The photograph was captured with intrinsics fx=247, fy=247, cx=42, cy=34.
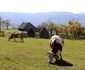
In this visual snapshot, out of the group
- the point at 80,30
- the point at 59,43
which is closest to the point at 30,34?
the point at 80,30

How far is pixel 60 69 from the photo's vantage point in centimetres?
1498

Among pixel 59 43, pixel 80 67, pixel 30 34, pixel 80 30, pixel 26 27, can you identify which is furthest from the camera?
pixel 26 27

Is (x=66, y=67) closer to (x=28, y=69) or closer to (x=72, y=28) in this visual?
(x=28, y=69)

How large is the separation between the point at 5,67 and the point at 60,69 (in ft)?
10.9

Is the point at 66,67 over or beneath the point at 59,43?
beneath

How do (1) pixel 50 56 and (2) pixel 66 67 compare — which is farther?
(1) pixel 50 56

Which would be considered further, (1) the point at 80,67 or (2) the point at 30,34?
(2) the point at 30,34

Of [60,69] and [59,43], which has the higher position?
[59,43]

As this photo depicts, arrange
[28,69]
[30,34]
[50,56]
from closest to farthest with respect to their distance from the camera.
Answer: [28,69] → [50,56] → [30,34]

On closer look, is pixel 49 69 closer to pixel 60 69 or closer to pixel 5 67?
pixel 60 69

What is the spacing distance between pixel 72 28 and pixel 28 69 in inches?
3230

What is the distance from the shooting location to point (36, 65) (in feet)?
52.5

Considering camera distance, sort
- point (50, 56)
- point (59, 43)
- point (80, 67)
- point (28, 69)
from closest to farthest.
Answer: point (28, 69) < point (80, 67) < point (50, 56) < point (59, 43)

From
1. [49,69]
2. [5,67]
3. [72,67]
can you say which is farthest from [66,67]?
[5,67]
